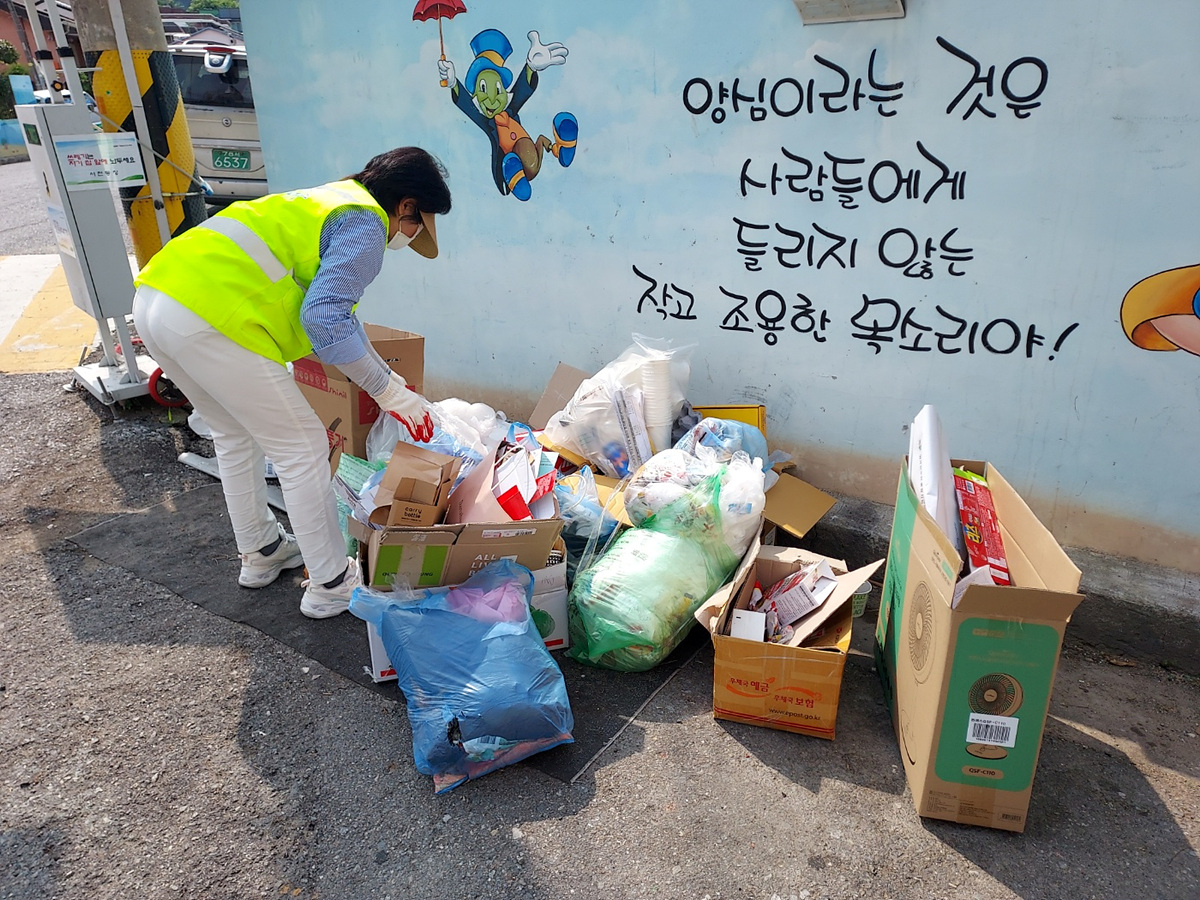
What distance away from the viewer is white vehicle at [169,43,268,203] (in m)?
7.58

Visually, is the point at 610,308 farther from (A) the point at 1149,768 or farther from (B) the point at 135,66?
(B) the point at 135,66

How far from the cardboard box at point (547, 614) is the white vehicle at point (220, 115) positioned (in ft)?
21.1

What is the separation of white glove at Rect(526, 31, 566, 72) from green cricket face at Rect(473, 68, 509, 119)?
20 cm

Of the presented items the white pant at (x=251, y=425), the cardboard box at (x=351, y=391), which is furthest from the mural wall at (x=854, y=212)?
the white pant at (x=251, y=425)

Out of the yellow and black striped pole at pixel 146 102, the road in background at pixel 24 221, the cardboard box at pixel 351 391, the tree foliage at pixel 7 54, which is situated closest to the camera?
the cardboard box at pixel 351 391

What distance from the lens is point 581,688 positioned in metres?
2.65

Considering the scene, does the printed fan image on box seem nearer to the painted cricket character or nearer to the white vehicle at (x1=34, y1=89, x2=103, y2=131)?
the painted cricket character

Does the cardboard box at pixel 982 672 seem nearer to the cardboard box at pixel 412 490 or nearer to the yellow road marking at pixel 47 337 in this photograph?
the cardboard box at pixel 412 490

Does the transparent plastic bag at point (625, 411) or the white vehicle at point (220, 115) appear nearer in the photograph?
the transparent plastic bag at point (625, 411)

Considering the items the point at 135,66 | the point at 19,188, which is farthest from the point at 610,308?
the point at 19,188

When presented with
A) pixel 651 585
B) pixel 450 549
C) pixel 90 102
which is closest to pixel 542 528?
pixel 450 549

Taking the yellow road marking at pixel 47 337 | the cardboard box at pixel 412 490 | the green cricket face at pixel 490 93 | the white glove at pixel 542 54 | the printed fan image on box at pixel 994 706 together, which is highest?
the white glove at pixel 542 54

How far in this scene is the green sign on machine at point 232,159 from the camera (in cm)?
764

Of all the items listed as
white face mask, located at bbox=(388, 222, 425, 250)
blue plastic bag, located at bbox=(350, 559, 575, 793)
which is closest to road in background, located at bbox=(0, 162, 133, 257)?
white face mask, located at bbox=(388, 222, 425, 250)
